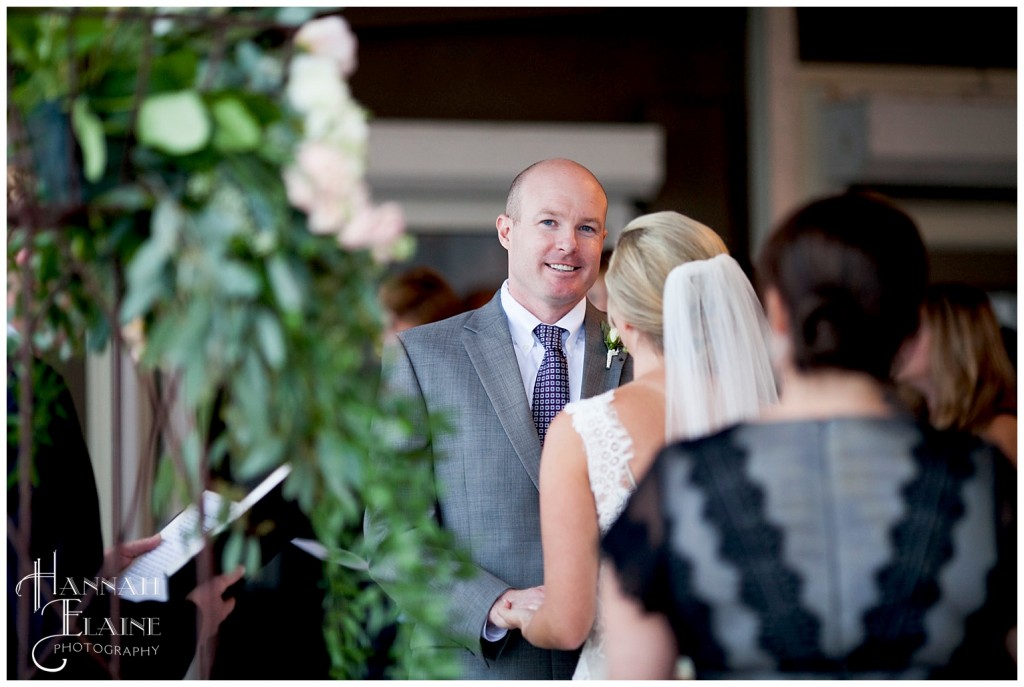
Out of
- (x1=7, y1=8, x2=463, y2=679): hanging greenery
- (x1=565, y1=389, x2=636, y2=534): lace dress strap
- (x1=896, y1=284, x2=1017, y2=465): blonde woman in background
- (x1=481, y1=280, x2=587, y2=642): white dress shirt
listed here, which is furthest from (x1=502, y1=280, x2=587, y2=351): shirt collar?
(x1=7, y1=8, x2=463, y2=679): hanging greenery

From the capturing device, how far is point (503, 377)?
2234mm

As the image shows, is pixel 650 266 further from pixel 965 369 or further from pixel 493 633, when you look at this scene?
pixel 965 369

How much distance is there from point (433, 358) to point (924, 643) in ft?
3.64

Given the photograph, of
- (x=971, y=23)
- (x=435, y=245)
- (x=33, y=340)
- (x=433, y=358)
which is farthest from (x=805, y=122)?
(x=33, y=340)

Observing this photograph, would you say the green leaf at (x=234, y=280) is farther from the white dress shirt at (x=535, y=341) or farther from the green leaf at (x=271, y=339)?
the white dress shirt at (x=535, y=341)

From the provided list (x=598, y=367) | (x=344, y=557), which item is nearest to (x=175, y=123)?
(x=344, y=557)

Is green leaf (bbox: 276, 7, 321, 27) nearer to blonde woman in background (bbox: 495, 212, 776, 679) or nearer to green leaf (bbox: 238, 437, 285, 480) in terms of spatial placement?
green leaf (bbox: 238, 437, 285, 480)

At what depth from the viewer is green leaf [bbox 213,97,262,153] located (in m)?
1.14

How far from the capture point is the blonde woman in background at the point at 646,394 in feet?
5.78

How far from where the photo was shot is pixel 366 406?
3.99 feet

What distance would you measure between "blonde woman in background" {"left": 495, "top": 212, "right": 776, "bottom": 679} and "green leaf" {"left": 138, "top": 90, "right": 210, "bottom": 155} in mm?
833

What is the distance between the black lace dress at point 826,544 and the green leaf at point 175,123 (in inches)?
28.5

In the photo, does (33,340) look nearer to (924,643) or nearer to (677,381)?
(677,381)

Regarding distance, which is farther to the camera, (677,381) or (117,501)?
(677,381)
